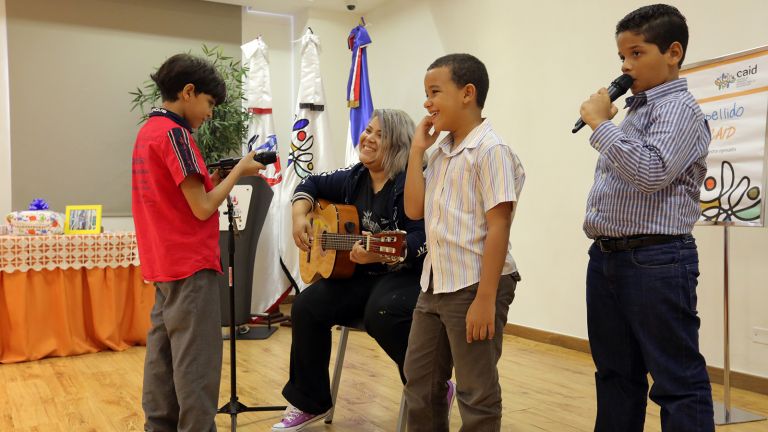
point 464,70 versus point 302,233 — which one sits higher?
point 464,70

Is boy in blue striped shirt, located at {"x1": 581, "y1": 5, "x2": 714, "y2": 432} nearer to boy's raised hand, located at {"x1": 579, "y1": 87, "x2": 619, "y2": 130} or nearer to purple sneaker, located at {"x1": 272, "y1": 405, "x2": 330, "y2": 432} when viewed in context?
boy's raised hand, located at {"x1": 579, "y1": 87, "x2": 619, "y2": 130}

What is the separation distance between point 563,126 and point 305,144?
81.9 inches

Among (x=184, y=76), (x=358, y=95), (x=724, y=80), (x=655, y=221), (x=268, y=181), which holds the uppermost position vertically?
(x=358, y=95)

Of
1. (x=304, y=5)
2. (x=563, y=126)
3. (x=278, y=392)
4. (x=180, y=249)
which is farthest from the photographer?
(x=304, y=5)

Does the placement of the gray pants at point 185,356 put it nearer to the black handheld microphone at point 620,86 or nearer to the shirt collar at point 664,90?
the black handheld microphone at point 620,86

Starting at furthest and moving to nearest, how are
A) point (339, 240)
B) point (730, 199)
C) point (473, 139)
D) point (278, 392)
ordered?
point (278, 392) → point (730, 199) → point (339, 240) → point (473, 139)

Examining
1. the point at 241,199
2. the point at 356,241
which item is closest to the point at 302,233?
the point at 356,241

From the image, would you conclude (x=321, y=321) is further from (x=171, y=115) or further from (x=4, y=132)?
(x=4, y=132)

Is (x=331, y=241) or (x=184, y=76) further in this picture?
(x=331, y=241)

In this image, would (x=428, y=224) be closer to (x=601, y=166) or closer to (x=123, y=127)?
(x=601, y=166)

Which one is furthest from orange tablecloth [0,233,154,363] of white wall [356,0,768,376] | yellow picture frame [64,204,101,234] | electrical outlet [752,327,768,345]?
electrical outlet [752,327,768,345]

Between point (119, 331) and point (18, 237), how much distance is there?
32.4 inches

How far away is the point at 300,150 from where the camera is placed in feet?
16.6

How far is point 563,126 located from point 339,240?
221 cm
